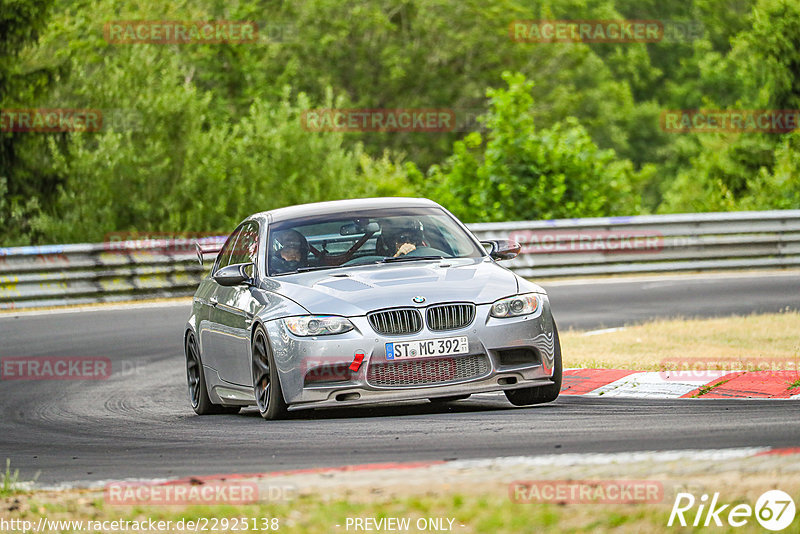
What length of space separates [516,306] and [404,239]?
1.39m

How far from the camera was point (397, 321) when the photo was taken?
28.4 feet

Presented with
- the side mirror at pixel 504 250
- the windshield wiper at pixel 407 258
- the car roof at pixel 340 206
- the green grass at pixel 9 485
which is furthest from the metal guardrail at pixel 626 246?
the green grass at pixel 9 485

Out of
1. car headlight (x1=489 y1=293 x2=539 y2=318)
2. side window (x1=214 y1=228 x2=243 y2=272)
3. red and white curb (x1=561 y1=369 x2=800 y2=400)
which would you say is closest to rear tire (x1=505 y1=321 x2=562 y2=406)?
car headlight (x1=489 y1=293 x2=539 y2=318)

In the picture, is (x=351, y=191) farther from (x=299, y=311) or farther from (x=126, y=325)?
(x=299, y=311)

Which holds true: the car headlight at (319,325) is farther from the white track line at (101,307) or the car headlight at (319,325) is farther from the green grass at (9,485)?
the white track line at (101,307)

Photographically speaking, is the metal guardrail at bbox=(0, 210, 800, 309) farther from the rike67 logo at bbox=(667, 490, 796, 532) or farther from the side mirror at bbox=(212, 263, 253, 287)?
the rike67 logo at bbox=(667, 490, 796, 532)

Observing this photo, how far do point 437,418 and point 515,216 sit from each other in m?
18.6

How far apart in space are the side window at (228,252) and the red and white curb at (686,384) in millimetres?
2858

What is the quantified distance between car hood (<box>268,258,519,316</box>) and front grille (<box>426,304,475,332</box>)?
0.05 metres

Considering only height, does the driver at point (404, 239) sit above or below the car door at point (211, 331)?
above

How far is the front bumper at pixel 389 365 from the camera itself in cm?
862

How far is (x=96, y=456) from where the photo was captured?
8117 mm

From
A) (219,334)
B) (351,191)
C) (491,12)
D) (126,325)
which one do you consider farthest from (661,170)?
(219,334)

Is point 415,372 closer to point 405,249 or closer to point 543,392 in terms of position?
point 543,392
